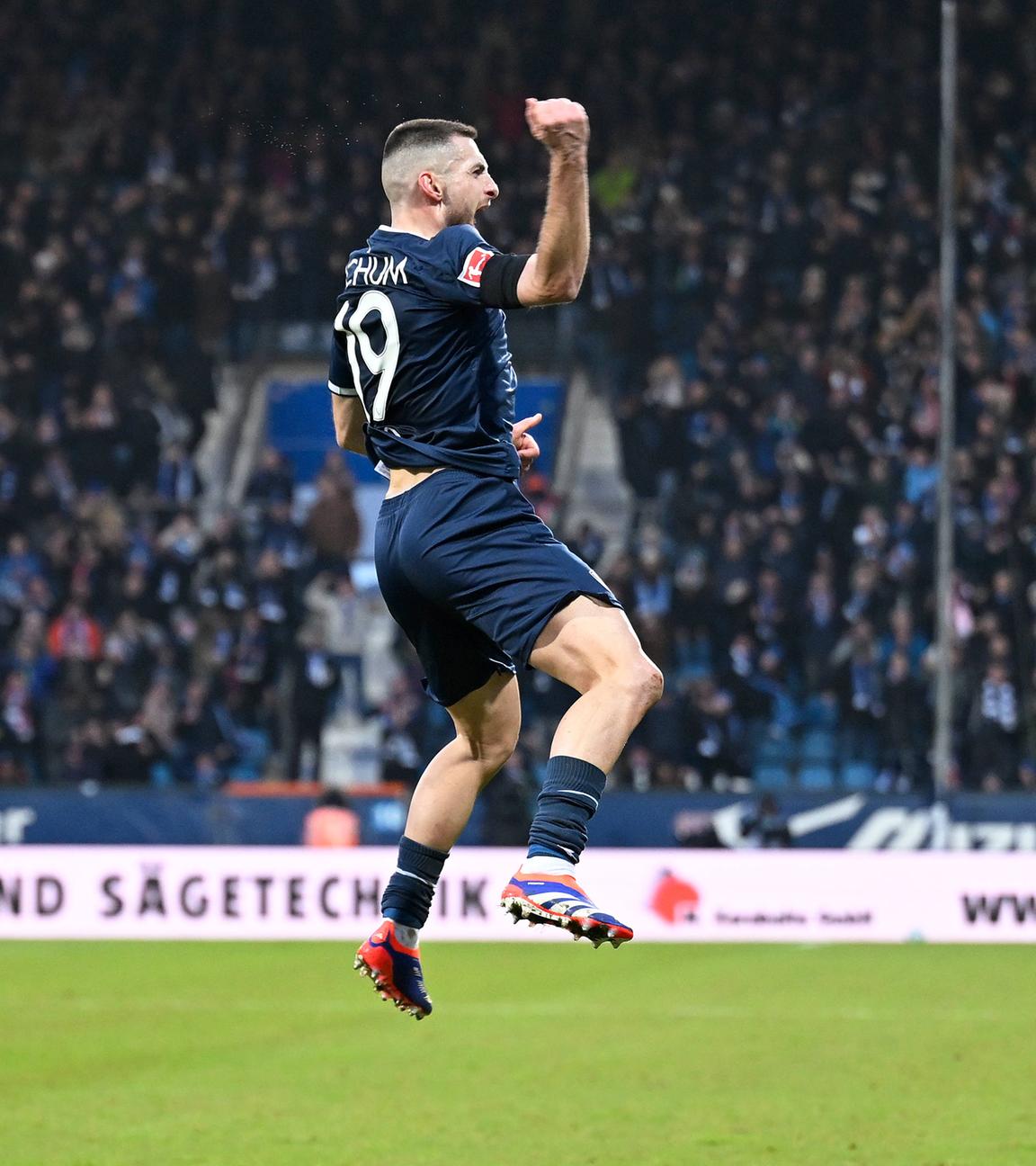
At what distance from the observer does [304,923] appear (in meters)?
14.5

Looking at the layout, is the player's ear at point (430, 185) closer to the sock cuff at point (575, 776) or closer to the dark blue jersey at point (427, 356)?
the dark blue jersey at point (427, 356)

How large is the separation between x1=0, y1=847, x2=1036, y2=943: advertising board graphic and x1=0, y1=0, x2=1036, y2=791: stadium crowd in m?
2.34

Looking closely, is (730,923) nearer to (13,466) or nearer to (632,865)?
(632,865)

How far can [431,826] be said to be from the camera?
17.9 ft

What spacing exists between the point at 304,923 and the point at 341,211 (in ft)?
30.2

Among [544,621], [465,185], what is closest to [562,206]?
[465,185]

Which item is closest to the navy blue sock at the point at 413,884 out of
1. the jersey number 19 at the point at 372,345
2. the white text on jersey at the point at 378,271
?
the jersey number 19 at the point at 372,345

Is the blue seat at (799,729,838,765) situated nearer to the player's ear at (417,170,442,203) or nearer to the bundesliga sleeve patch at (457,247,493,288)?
the player's ear at (417,170,442,203)

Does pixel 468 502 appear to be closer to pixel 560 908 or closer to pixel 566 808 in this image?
pixel 566 808

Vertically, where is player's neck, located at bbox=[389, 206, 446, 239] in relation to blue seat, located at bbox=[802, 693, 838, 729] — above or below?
above

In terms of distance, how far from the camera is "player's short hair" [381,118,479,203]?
5031 millimetres

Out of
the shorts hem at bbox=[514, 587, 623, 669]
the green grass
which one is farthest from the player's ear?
the green grass

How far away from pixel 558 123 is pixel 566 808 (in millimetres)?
1552

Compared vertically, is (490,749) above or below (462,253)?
below
